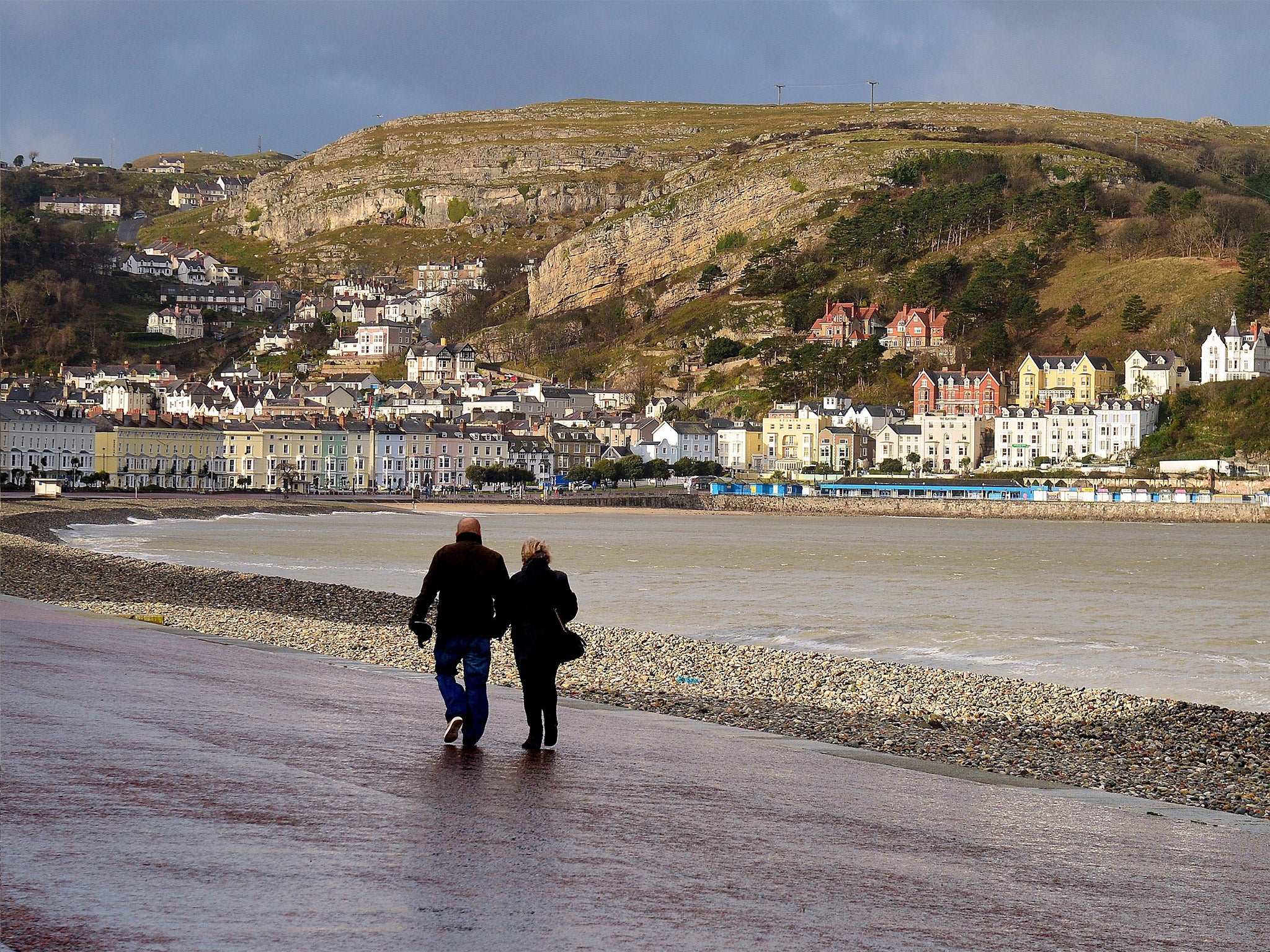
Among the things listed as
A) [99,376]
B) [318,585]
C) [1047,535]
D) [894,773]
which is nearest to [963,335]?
[1047,535]

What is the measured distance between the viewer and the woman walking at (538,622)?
9.16 meters

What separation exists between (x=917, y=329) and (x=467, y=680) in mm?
139288

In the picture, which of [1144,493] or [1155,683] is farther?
[1144,493]

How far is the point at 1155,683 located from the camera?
18453mm

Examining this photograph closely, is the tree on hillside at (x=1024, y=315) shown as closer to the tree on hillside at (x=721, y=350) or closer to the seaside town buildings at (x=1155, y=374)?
the seaside town buildings at (x=1155, y=374)

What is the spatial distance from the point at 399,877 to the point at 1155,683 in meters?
A: 15.1

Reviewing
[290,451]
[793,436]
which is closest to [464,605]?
[290,451]

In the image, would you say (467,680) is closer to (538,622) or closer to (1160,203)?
(538,622)

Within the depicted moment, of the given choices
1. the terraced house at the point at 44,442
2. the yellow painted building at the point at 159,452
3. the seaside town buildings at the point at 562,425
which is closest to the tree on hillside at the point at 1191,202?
the seaside town buildings at the point at 562,425

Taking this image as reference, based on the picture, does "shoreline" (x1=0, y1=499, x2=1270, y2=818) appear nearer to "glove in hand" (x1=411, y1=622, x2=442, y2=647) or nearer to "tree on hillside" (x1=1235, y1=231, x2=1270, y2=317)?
"glove in hand" (x1=411, y1=622, x2=442, y2=647)

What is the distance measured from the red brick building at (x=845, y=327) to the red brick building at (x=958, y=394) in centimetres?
1770

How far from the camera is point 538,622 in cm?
916

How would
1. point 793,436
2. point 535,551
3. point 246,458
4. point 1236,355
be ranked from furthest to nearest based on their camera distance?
point 793,436 < point 1236,355 < point 246,458 < point 535,551

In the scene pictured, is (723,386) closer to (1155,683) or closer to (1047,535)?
(1047,535)
